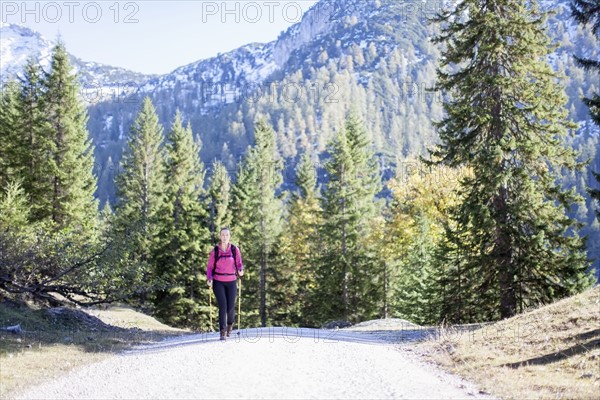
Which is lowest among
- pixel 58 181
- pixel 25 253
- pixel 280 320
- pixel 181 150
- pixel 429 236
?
pixel 280 320

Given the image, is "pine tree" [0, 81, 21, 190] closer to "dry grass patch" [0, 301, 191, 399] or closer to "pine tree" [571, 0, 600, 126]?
"dry grass patch" [0, 301, 191, 399]

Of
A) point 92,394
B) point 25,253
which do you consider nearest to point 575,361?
point 92,394

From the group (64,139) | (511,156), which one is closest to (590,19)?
(511,156)

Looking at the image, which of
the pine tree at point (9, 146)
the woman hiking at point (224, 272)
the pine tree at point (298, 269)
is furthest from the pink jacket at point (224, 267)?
the pine tree at point (298, 269)

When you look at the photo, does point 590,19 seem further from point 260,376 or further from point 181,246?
point 181,246

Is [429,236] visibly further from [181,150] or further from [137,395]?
[137,395]

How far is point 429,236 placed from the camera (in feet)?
111

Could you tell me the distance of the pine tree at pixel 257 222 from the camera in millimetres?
41281

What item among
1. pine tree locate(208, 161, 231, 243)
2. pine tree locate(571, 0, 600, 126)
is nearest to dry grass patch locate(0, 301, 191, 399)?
pine tree locate(571, 0, 600, 126)

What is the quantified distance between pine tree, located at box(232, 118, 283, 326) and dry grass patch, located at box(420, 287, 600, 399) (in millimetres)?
29434

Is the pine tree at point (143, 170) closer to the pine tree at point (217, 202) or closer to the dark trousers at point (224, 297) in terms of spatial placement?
the pine tree at point (217, 202)

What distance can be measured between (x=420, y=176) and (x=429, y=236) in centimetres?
601

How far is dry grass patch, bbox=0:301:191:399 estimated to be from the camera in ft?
28.7

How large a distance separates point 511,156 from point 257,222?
2716 centimetres
